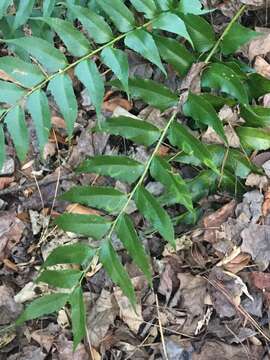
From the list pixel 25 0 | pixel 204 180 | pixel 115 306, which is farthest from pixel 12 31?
pixel 115 306

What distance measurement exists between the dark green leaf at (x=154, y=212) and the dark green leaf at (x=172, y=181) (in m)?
0.06

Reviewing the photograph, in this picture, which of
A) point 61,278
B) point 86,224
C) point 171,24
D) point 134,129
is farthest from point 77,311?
point 171,24

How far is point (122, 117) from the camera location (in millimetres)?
1947

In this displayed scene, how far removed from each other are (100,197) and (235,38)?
0.71 metres

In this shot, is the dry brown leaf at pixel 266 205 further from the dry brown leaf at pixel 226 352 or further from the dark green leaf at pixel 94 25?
the dark green leaf at pixel 94 25

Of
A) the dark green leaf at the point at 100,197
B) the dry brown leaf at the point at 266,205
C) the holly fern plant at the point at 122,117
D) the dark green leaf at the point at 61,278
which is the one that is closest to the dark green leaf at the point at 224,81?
the holly fern plant at the point at 122,117

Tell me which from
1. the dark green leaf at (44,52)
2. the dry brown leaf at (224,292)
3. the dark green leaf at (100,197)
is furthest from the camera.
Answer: the dry brown leaf at (224,292)

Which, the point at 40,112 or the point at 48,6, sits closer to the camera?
the point at 40,112

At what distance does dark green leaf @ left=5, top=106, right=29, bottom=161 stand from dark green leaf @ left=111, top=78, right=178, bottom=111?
397 millimetres

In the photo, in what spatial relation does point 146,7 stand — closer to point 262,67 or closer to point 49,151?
point 262,67

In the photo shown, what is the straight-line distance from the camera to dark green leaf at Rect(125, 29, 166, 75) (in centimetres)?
180

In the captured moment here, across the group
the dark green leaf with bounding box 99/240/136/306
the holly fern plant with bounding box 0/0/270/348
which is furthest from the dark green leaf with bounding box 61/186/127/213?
the dark green leaf with bounding box 99/240/136/306

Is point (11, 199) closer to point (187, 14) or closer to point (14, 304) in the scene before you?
point (14, 304)

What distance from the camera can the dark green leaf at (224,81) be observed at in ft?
6.30
